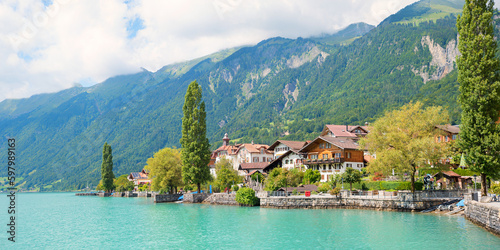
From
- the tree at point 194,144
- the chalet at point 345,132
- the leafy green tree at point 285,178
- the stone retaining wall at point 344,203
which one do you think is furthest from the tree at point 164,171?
the chalet at point 345,132

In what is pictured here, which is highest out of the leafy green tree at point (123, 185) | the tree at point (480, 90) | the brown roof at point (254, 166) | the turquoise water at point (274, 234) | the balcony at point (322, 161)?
the tree at point (480, 90)

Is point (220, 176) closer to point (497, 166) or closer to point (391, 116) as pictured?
point (391, 116)

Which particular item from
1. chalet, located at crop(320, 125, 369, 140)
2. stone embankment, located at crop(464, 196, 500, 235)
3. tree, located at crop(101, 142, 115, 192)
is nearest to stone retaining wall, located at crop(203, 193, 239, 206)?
chalet, located at crop(320, 125, 369, 140)

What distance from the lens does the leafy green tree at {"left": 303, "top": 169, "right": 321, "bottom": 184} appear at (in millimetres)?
82250

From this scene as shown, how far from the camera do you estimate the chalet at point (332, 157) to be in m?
84.1

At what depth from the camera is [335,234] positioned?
36125mm

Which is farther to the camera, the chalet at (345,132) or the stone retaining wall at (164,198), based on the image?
the chalet at (345,132)

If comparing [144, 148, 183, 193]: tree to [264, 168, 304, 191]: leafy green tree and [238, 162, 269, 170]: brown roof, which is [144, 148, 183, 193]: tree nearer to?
[264, 168, 304, 191]: leafy green tree

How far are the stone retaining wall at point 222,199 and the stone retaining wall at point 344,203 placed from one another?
27.9 feet

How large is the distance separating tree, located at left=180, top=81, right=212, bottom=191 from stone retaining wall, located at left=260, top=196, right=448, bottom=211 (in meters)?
20.7

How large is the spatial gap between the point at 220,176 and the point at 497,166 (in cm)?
6210

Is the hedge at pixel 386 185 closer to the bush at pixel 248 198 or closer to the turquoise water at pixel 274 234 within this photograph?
the turquoise water at pixel 274 234

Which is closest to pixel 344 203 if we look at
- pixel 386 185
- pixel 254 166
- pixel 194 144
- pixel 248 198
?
pixel 386 185

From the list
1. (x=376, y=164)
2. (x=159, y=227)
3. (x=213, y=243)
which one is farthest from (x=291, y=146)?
(x=213, y=243)
